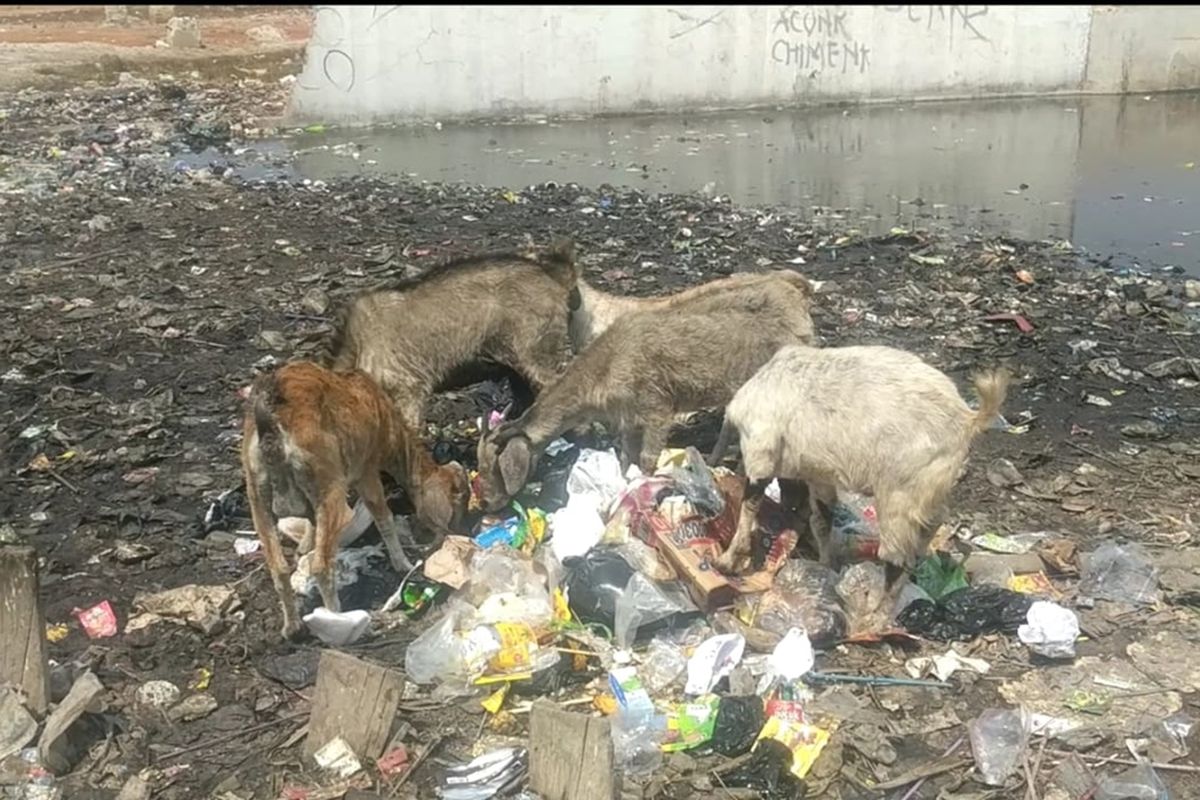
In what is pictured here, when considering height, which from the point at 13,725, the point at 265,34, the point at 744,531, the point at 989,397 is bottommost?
the point at 13,725

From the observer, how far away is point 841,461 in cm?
507

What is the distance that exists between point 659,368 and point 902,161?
10919mm

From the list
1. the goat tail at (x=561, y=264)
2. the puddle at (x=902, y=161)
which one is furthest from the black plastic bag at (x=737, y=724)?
the puddle at (x=902, y=161)

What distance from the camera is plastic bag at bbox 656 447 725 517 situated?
19.3ft

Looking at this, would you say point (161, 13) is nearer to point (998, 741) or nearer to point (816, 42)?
point (816, 42)

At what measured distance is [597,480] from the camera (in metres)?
6.25

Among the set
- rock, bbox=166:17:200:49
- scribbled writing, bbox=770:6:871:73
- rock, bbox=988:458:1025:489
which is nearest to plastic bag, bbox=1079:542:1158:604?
rock, bbox=988:458:1025:489

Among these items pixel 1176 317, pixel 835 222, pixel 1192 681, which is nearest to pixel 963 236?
pixel 835 222

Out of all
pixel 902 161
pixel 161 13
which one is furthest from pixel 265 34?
pixel 902 161

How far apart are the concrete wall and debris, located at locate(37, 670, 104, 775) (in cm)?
1627

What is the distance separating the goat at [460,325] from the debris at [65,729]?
8.65 ft

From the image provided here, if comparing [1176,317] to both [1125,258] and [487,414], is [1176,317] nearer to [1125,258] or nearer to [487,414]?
[1125,258]

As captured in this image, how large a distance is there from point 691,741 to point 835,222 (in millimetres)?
9297

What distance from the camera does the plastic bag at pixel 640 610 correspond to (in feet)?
16.5
